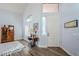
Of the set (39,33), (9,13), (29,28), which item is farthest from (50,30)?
(9,13)

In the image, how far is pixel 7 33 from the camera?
2.19 metres

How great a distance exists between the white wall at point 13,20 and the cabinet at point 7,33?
5 cm

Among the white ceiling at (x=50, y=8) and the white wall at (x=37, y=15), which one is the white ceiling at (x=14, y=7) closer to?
the white wall at (x=37, y=15)

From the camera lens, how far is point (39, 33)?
2.26 m

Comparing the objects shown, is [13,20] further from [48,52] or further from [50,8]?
[48,52]

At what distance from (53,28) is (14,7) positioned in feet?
2.42

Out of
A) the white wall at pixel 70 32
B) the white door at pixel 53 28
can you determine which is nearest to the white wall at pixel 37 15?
the white door at pixel 53 28

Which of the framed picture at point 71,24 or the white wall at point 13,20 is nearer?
the white wall at point 13,20

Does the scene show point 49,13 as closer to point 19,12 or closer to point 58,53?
point 19,12

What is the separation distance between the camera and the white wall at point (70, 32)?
7.22 feet

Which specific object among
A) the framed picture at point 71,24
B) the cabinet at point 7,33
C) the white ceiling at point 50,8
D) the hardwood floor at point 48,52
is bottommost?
the hardwood floor at point 48,52

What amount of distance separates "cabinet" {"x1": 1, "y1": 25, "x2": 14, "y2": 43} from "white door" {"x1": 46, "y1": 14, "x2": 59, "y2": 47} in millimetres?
605

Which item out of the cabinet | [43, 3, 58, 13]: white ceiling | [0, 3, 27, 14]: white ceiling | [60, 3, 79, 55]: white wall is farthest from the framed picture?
the cabinet

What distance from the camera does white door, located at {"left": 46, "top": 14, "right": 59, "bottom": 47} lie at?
7.27ft
